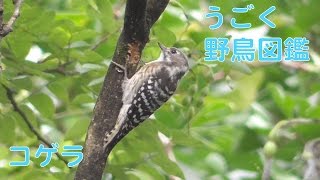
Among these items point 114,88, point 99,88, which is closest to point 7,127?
point 99,88

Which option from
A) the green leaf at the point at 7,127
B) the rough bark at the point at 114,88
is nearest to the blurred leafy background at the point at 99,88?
the green leaf at the point at 7,127

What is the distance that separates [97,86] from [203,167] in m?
1.37

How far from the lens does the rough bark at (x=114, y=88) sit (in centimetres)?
200

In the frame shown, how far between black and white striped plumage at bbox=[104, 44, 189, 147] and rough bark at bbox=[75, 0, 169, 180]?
0.24m

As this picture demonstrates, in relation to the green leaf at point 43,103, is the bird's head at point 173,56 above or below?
above

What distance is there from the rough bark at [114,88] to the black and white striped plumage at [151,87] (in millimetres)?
236

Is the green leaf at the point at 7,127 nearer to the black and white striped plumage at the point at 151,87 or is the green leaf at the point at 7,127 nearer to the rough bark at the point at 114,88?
the black and white striped plumage at the point at 151,87

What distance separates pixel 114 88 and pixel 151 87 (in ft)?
3.08

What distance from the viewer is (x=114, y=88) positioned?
2096 millimetres

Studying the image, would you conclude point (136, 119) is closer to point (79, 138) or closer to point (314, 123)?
point (79, 138)

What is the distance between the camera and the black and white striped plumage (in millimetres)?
2584

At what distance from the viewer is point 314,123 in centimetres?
327

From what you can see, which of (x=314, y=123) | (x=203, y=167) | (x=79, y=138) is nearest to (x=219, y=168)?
(x=203, y=167)

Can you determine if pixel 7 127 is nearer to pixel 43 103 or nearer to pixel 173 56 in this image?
pixel 43 103
